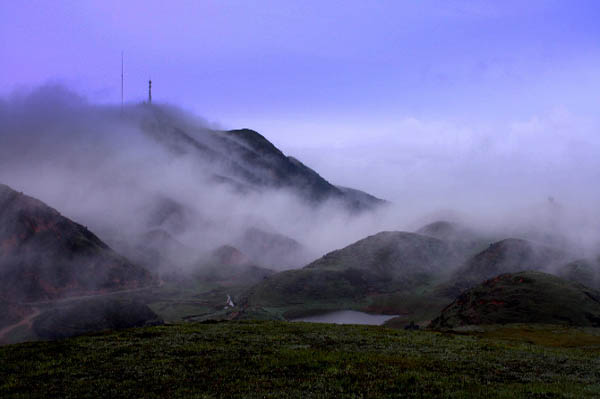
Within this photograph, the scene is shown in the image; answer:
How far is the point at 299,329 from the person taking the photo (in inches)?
2456

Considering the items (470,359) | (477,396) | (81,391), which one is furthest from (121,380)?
(470,359)

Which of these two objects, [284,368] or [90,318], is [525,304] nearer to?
[284,368]

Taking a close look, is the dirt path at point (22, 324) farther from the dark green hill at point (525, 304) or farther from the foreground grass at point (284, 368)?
the dark green hill at point (525, 304)

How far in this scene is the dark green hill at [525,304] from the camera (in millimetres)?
137750

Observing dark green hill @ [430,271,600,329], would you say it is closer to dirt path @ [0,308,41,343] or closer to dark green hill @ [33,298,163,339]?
dark green hill @ [33,298,163,339]

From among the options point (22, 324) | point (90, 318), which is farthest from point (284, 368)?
point (22, 324)

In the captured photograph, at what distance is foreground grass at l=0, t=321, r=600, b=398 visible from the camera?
96.6 ft

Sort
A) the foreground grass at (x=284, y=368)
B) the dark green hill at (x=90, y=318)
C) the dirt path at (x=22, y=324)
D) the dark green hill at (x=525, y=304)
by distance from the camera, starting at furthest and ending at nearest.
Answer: the dark green hill at (x=90, y=318)
the dirt path at (x=22, y=324)
the dark green hill at (x=525, y=304)
the foreground grass at (x=284, y=368)

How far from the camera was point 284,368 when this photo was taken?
35.3 metres

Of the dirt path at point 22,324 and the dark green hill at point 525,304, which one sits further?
the dirt path at point 22,324

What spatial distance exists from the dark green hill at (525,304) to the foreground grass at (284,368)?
315 feet

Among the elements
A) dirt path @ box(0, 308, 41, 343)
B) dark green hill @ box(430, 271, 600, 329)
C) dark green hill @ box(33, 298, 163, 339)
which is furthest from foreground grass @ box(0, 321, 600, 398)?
dirt path @ box(0, 308, 41, 343)

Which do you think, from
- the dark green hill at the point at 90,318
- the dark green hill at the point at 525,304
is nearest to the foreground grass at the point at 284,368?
the dark green hill at the point at 525,304

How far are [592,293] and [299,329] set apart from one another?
13820 centimetres
